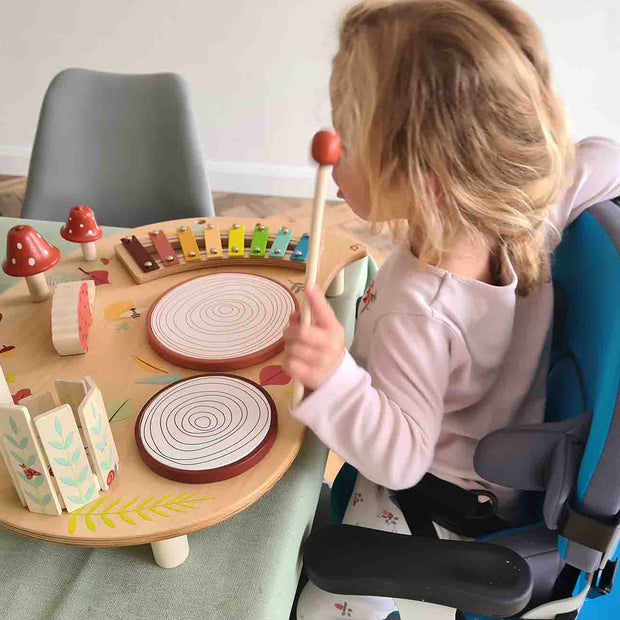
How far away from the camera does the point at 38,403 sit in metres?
0.60

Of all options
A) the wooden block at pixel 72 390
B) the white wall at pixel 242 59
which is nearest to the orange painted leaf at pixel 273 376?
the wooden block at pixel 72 390

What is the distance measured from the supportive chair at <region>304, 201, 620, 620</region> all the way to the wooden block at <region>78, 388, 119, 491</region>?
9.0 inches

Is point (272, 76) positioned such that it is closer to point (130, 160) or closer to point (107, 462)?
point (130, 160)

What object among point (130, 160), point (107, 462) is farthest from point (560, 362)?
point (130, 160)

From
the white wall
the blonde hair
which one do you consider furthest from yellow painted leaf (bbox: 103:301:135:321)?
the white wall

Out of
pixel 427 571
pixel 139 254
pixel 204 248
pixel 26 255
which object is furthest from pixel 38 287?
pixel 427 571

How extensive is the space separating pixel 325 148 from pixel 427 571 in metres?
0.44

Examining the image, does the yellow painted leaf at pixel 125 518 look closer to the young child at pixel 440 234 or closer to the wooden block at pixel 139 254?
the young child at pixel 440 234

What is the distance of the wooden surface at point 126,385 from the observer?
23.2 inches

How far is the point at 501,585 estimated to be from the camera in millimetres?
608

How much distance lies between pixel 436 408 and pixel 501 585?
Result: 19 cm

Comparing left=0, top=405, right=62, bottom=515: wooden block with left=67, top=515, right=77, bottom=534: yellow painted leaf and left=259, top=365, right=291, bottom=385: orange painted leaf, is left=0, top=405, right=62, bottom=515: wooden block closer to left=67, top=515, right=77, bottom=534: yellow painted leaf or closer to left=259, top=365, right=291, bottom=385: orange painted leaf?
left=67, top=515, right=77, bottom=534: yellow painted leaf

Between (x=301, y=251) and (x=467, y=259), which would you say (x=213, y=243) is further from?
(x=467, y=259)

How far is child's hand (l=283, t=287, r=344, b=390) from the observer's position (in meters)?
0.62
